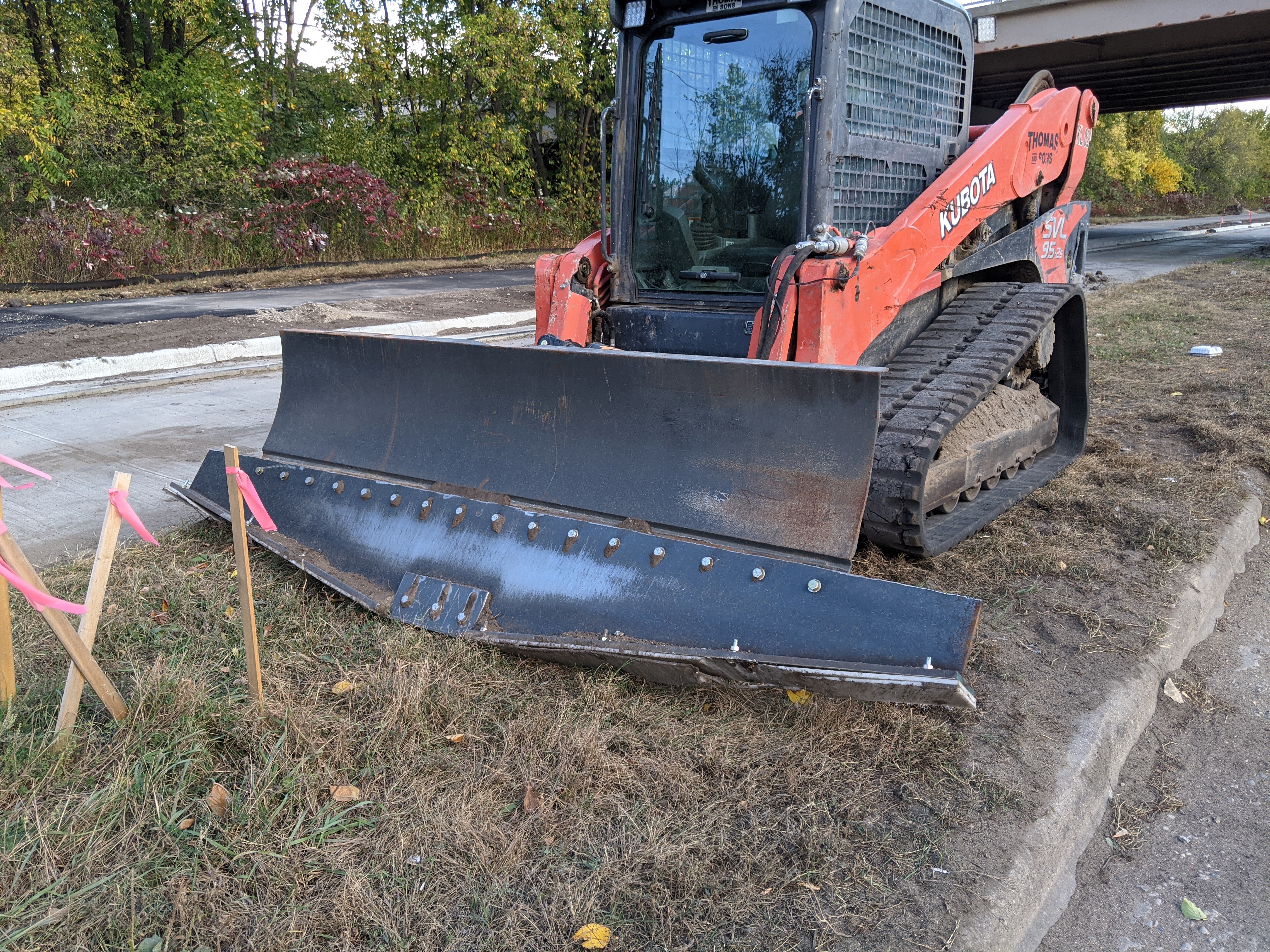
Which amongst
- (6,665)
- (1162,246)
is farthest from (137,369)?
(1162,246)

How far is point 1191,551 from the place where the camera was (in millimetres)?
4113

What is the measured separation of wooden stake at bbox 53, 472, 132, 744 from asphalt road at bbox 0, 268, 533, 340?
330 inches

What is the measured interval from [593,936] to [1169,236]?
95.8ft

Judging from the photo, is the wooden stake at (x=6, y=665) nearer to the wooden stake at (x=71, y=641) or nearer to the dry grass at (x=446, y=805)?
the dry grass at (x=446, y=805)

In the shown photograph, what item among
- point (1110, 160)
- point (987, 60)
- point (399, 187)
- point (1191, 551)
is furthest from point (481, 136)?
point (1110, 160)

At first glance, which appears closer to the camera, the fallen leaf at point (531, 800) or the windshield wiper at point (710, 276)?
the fallen leaf at point (531, 800)

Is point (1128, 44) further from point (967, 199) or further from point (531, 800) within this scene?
point (531, 800)

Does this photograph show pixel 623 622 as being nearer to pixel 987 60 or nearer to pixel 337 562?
pixel 337 562

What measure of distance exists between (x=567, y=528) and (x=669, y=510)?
372 mm

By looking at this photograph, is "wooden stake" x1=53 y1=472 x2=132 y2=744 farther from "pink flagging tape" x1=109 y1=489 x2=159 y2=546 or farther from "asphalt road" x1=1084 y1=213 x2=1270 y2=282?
"asphalt road" x1=1084 y1=213 x2=1270 y2=282

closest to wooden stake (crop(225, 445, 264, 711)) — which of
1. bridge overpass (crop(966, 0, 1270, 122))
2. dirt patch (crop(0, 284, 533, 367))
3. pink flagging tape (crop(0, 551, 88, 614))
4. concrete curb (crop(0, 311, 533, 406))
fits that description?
pink flagging tape (crop(0, 551, 88, 614))

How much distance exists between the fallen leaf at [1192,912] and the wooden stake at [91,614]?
2.82 meters

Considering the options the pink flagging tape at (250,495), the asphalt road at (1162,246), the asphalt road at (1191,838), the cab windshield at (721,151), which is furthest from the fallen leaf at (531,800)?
the asphalt road at (1162,246)

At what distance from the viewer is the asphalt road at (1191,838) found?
7.54 feet
